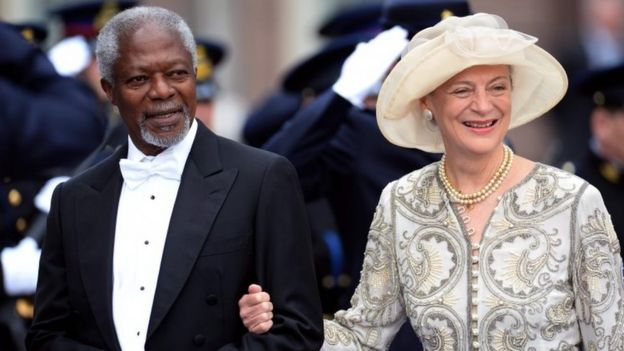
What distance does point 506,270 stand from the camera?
185 inches

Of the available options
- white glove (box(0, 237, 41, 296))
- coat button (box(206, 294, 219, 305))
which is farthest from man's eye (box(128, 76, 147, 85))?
white glove (box(0, 237, 41, 296))

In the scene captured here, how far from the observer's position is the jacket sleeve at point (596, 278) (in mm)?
4609

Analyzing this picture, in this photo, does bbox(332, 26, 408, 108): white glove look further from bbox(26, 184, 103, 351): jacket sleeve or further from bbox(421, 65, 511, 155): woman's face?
bbox(26, 184, 103, 351): jacket sleeve

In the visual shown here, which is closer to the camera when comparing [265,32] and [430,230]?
[430,230]

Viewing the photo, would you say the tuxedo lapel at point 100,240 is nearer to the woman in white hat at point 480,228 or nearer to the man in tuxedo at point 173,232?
the man in tuxedo at point 173,232

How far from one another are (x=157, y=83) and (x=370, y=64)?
1732 mm

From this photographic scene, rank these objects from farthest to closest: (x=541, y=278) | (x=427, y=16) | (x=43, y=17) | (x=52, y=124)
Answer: (x=43, y=17)
(x=52, y=124)
(x=427, y=16)
(x=541, y=278)

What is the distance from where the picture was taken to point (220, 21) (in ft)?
63.6

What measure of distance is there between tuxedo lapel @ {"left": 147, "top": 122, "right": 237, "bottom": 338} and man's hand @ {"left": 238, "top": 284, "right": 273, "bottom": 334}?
0.60 feet

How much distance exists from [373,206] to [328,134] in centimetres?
36

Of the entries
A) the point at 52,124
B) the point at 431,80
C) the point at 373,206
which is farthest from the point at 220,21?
the point at 431,80

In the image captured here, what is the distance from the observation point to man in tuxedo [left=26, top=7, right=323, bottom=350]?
15.3ft

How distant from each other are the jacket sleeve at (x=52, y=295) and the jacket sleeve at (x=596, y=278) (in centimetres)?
146

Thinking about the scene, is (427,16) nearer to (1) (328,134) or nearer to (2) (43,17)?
(1) (328,134)
